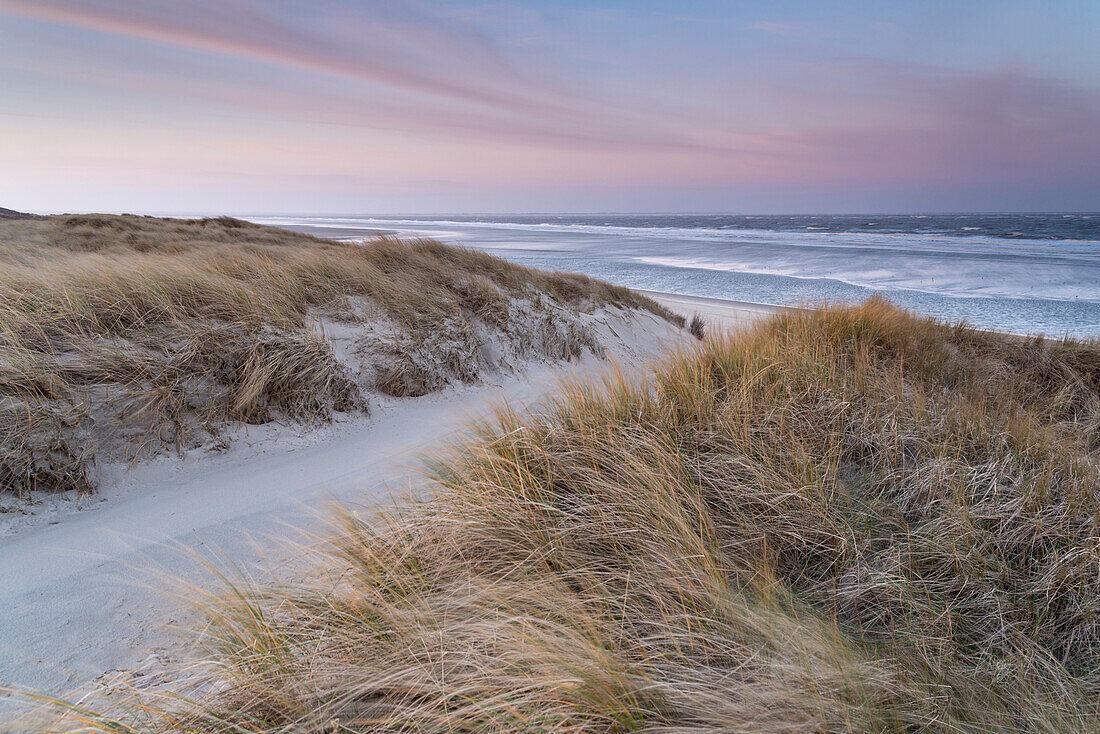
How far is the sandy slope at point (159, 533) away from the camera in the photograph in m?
2.30

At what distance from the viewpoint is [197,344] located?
4.63 metres

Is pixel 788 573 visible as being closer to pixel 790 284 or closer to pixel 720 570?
pixel 720 570

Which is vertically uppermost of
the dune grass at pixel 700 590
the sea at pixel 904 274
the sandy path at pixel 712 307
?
the sea at pixel 904 274

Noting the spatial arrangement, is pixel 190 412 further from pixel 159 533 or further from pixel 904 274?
pixel 904 274

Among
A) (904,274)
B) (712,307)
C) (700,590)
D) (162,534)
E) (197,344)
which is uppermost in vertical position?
(904,274)

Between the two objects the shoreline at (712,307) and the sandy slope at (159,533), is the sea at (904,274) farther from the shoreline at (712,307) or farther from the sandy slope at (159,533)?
the sandy slope at (159,533)

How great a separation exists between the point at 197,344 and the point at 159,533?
6.67 feet

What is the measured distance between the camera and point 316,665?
1.75 metres

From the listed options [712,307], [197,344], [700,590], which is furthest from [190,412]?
[712,307]

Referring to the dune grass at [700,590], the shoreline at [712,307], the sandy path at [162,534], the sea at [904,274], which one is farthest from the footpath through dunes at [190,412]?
the shoreline at [712,307]

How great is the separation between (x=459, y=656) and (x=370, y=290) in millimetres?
6180

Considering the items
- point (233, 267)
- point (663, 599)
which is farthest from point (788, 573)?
point (233, 267)

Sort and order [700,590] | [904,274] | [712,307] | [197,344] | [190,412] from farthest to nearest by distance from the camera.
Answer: [904,274], [712,307], [197,344], [190,412], [700,590]

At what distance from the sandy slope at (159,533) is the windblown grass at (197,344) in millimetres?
314
